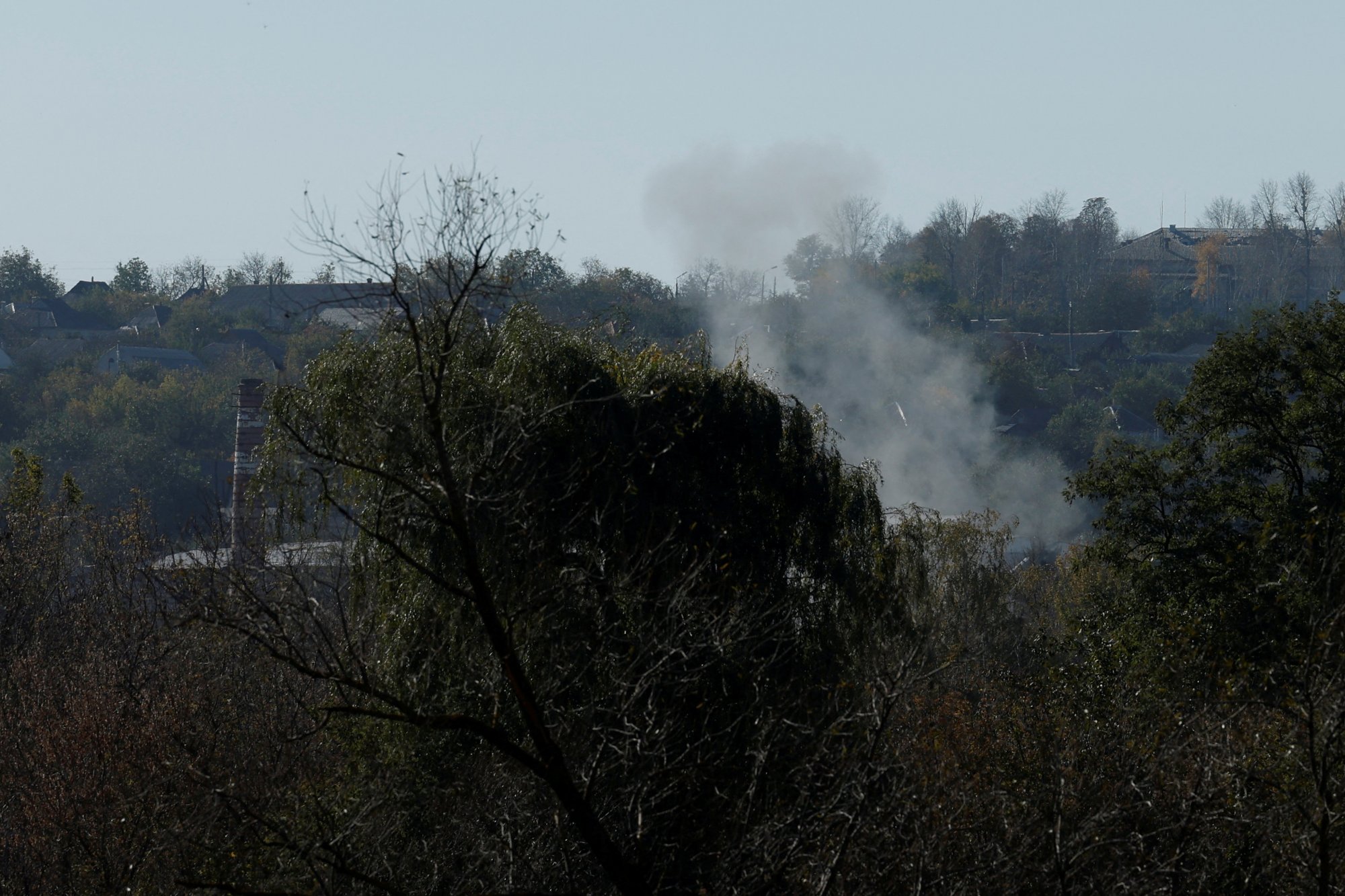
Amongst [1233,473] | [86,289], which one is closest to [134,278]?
[86,289]

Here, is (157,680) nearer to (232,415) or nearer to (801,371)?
(232,415)

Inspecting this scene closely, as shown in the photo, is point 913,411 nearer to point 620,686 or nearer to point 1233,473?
point 1233,473

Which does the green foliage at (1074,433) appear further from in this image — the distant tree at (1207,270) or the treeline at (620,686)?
the treeline at (620,686)

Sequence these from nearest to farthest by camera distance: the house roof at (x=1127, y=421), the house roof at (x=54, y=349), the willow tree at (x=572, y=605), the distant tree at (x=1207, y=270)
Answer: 1. the willow tree at (x=572, y=605)
2. the house roof at (x=1127, y=421)
3. the house roof at (x=54, y=349)
4. the distant tree at (x=1207, y=270)

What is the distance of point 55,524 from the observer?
2627 cm

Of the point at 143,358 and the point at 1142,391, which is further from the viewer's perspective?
the point at 143,358

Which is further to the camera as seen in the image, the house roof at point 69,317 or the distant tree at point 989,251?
the distant tree at point 989,251

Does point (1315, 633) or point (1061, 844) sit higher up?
point (1315, 633)

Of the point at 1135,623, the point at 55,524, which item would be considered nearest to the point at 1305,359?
the point at 1135,623

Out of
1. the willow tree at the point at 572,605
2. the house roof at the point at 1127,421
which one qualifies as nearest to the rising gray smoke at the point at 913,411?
the house roof at the point at 1127,421

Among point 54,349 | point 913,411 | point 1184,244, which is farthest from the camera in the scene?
point 1184,244

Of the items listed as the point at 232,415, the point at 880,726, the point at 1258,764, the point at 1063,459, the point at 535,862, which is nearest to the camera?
the point at 880,726

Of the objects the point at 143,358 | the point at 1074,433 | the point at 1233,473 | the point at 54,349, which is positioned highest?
the point at 54,349

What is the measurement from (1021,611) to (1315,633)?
1240 inches
